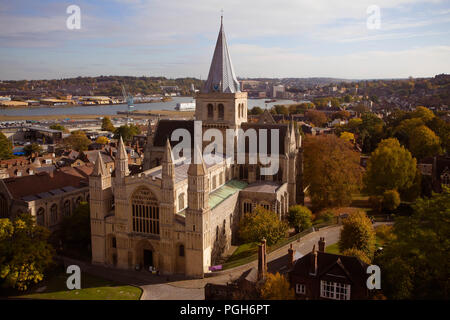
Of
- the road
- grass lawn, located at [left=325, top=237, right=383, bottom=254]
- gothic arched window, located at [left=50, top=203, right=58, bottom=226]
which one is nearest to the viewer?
the road

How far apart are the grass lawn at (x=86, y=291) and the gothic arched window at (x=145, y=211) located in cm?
535

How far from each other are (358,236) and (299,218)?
31.2ft

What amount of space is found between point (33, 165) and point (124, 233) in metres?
30.1

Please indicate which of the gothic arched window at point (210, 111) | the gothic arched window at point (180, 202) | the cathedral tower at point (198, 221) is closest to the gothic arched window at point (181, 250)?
the cathedral tower at point (198, 221)

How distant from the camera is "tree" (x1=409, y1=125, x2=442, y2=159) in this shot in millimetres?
64812

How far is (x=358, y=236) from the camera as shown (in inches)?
1328

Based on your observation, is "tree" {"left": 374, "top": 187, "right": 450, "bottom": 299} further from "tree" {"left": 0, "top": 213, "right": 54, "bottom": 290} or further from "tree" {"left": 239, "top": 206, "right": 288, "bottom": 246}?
"tree" {"left": 0, "top": 213, "right": 54, "bottom": 290}

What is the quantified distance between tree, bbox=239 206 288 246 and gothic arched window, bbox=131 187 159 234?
8563 millimetres

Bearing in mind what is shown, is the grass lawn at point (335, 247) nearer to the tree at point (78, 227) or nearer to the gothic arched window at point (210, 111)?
the gothic arched window at point (210, 111)

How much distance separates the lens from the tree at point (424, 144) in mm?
64812

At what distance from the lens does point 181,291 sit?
106 feet

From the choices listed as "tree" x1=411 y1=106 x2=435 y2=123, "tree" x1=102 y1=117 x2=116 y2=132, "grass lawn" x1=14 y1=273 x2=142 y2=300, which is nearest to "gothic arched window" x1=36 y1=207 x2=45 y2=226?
"grass lawn" x1=14 y1=273 x2=142 y2=300
